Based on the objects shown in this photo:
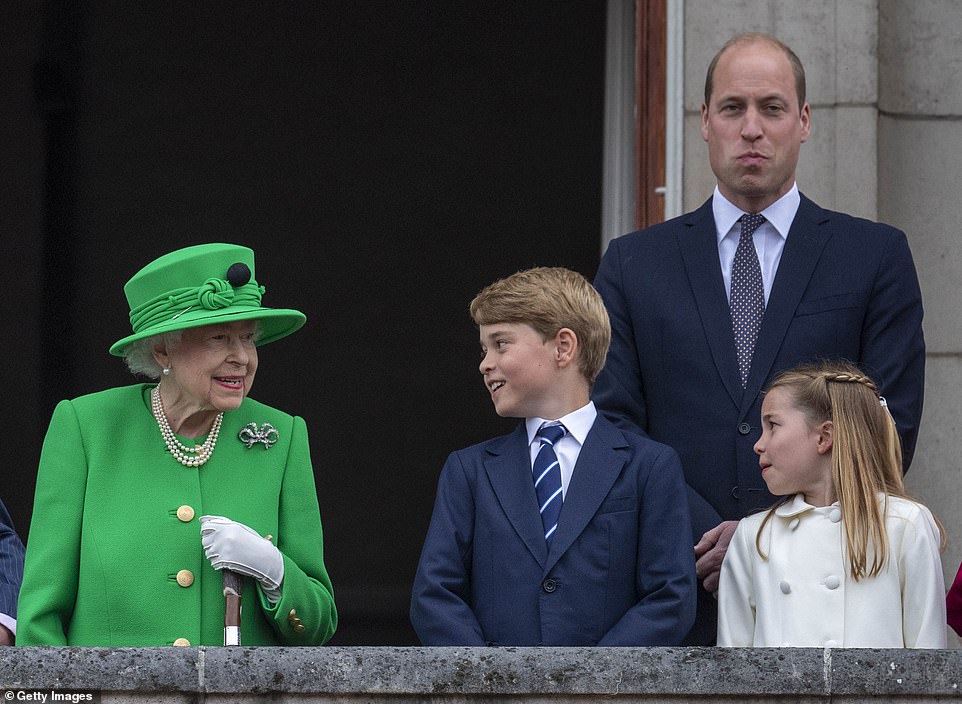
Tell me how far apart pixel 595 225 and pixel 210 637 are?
7.79 meters

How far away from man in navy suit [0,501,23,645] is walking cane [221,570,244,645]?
63cm

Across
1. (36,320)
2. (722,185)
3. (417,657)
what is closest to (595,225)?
(36,320)

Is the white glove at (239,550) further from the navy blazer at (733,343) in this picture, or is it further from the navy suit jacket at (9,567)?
the navy blazer at (733,343)

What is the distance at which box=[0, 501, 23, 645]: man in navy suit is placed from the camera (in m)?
4.08

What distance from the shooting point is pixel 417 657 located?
316 cm

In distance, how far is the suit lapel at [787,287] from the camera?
419cm

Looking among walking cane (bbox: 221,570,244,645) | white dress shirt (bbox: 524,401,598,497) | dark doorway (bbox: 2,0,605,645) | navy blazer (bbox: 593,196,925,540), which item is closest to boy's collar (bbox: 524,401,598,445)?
white dress shirt (bbox: 524,401,598,497)

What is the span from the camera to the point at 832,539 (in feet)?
12.5

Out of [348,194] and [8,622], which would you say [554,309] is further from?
[348,194]

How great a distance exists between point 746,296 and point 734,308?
0.15ft

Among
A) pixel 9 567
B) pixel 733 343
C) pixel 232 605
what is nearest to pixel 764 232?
pixel 733 343

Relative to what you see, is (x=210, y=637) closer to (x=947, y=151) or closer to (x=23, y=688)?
(x=23, y=688)

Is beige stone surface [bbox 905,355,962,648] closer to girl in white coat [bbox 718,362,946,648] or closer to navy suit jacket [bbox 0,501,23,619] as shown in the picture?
girl in white coat [bbox 718,362,946,648]


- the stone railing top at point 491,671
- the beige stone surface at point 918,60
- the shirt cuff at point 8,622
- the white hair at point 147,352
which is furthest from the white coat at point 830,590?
the beige stone surface at point 918,60
